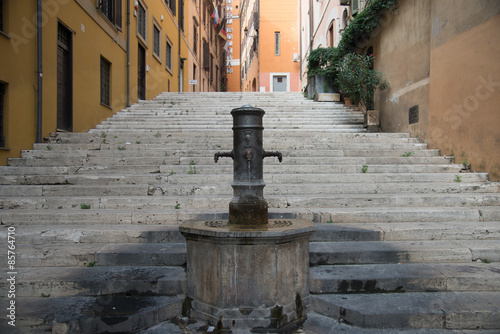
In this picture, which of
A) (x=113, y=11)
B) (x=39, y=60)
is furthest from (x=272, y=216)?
(x=113, y=11)

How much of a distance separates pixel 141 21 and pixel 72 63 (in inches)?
239

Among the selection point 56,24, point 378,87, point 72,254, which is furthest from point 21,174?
point 378,87

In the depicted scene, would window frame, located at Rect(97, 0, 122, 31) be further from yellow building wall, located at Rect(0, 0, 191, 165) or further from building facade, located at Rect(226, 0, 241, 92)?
building facade, located at Rect(226, 0, 241, 92)

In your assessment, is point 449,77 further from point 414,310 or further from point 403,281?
point 414,310

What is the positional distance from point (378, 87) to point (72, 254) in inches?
339

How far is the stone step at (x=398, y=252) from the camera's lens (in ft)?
12.6

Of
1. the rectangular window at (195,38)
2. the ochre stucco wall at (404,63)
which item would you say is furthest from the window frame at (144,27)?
the rectangular window at (195,38)

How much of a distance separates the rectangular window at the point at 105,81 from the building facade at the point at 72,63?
0.03 m

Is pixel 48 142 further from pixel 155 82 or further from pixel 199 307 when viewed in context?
pixel 155 82

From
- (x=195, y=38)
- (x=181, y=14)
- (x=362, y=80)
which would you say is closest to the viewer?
(x=362, y=80)

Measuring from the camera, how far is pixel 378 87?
10078mm

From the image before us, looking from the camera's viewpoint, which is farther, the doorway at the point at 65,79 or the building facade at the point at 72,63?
the doorway at the point at 65,79

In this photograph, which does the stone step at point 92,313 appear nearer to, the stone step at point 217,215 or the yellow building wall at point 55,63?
the stone step at point 217,215

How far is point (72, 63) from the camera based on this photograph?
8828 mm
